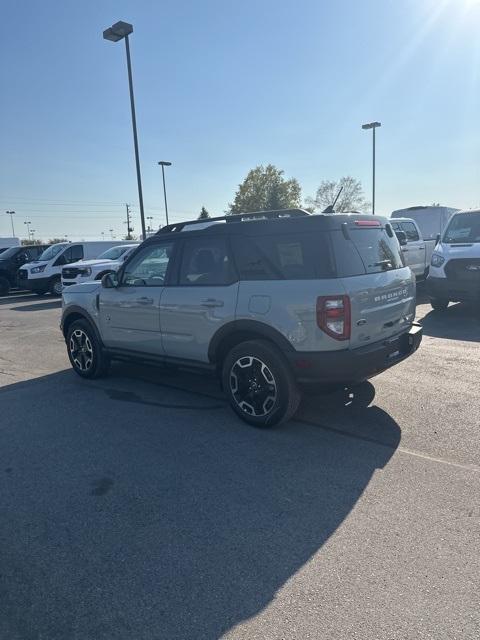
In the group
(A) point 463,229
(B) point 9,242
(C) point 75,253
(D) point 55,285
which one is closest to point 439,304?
(A) point 463,229

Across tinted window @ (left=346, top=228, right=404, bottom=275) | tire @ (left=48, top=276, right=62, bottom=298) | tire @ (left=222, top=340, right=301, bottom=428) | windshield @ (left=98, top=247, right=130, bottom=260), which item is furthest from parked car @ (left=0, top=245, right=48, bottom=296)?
tinted window @ (left=346, top=228, right=404, bottom=275)

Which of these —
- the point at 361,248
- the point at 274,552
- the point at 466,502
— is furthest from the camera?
the point at 361,248

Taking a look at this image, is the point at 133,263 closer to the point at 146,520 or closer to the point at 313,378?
the point at 313,378

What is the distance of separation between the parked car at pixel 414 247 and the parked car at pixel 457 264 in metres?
2.92

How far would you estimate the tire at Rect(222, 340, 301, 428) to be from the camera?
405 cm

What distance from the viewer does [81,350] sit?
6336 mm

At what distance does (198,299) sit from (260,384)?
3.52ft

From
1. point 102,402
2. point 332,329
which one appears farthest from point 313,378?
point 102,402

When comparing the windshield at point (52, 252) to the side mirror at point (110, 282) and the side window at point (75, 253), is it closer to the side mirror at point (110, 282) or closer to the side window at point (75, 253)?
the side window at point (75, 253)

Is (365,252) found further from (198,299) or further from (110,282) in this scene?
(110,282)

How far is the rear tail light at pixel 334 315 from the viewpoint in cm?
372

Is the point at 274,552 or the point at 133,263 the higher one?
the point at 133,263

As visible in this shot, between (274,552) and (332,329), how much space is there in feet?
5.77

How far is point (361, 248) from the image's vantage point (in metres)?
4.13
